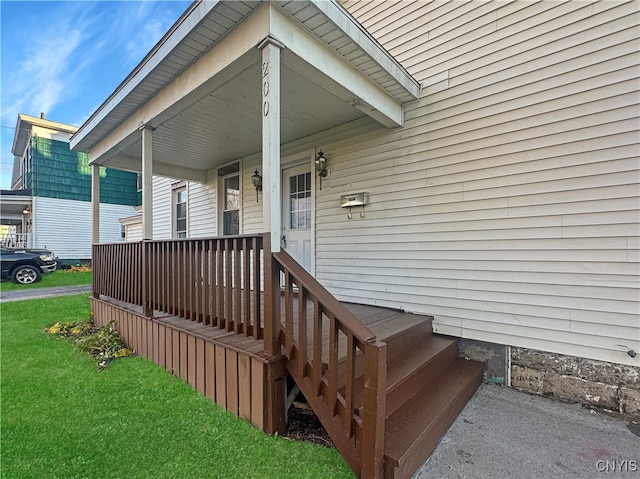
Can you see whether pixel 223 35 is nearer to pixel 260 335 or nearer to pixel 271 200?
pixel 271 200

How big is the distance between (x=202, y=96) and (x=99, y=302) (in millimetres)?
3813

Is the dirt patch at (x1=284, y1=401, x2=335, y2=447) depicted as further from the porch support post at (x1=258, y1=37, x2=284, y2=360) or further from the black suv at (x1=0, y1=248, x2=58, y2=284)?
the black suv at (x1=0, y1=248, x2=58, y2=284)

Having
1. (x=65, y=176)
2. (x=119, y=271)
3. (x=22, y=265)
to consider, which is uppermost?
(x=65, y=176)

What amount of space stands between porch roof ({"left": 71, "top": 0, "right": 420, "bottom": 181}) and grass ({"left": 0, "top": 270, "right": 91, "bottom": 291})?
20.5ft

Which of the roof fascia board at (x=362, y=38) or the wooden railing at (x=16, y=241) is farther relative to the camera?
the wooden railing at (x=16, y=241)

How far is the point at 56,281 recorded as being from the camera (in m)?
9.55

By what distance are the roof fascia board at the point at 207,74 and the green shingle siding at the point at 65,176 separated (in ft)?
38.6

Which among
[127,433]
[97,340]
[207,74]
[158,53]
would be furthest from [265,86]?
[97,340]

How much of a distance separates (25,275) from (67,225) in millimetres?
4439

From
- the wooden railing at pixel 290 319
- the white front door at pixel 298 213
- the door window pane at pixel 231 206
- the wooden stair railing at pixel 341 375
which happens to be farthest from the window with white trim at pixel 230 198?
the wooden stair railing at pixel 341 375

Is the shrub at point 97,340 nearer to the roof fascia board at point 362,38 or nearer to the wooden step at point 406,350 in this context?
the wooden step at point 406,350

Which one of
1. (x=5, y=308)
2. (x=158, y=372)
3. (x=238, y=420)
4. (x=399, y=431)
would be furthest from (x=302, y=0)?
(x=5, y=308)

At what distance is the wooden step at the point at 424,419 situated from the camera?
166 cm

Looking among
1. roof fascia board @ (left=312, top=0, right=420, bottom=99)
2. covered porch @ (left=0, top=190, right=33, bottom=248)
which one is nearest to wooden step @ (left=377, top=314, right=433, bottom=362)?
roof fascia board @ (left=312, top=0, right=420, bottom=99)
